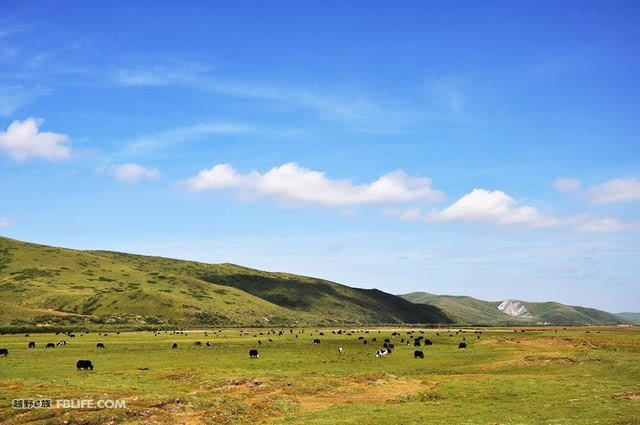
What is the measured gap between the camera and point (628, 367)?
169ft

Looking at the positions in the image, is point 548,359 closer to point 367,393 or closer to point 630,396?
point 630,396

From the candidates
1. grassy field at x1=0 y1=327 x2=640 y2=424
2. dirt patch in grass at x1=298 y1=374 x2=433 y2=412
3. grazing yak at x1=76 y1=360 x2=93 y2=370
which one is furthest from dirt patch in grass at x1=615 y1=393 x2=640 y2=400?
grazing yak at x1=76 y1=360 x2=93 y2=370

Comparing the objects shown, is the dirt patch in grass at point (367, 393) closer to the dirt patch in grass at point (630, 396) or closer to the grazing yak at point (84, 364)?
the dirt patch in grass at point (630, 396)

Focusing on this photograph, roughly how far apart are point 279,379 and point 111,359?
119ft

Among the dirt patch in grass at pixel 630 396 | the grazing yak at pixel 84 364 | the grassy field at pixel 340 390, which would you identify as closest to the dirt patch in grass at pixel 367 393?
the grassy field at pixel 340 390

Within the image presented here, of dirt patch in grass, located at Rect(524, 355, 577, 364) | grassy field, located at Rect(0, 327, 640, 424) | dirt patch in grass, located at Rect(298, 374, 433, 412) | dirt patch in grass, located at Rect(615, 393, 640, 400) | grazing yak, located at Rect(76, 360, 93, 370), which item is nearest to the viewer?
grassy field, located at Rect(0, 327, 640, 424)

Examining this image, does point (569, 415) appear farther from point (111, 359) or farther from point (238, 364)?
point (111, 359)

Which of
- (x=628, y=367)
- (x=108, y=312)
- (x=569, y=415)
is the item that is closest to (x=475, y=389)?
(x=569, y=415)

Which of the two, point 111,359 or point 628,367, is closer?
point 628,367

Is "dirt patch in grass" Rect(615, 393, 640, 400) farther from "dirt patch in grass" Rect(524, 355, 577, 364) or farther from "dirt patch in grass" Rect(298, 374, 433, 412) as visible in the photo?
"dirt patch in grass" Rect(524, 355, 577, 364)

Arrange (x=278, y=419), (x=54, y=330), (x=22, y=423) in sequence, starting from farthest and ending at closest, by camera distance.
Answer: (x=54, y=330) < (x=278, y=419) < (x=22, y=423)

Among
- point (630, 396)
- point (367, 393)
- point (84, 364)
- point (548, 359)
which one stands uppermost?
point (630, 396)

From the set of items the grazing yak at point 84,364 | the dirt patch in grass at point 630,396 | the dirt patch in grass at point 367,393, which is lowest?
the grazing yak at point 84,364

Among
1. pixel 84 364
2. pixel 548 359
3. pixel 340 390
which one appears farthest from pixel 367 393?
pixel 84 364
